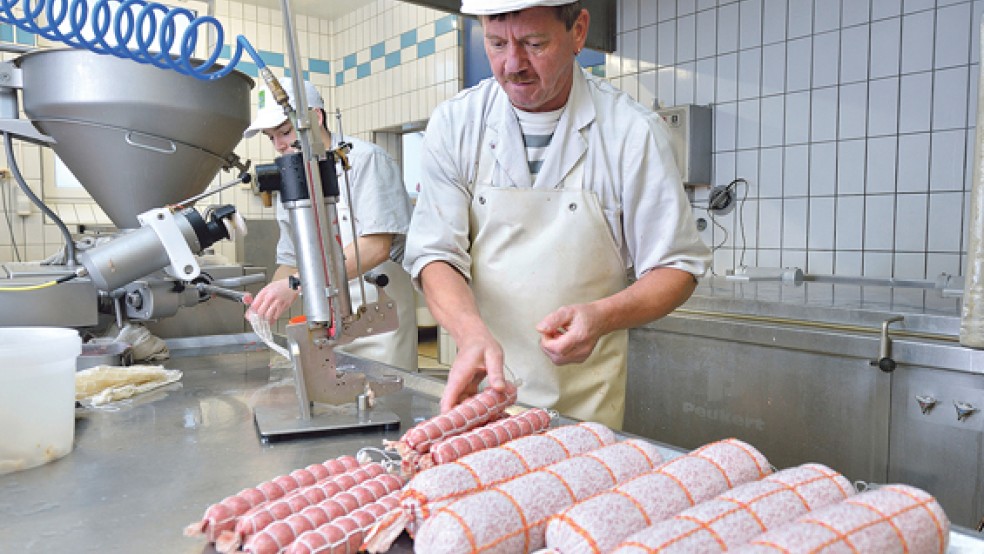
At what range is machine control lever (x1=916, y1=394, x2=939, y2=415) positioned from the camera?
2102mm

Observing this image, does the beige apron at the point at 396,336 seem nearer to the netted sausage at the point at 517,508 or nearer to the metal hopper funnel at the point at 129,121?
the metal hopper funnel at the point at 129,121

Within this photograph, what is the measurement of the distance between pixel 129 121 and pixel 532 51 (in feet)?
3.58

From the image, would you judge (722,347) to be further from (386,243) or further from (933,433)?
(386,243)

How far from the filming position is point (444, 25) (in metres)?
5.64

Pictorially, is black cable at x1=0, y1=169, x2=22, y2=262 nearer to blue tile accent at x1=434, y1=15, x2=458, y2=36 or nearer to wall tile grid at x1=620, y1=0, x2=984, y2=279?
blue tile accent at x1=434, y1=15, x2=458, y2=36

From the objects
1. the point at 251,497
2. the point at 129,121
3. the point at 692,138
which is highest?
the point at 692,138

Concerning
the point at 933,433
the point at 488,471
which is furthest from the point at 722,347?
the point at 488,471

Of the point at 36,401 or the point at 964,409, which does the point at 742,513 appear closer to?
the point at 36,401

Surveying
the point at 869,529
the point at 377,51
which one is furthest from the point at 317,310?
the point at 377,51

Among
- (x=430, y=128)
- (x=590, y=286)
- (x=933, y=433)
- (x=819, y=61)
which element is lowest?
(x=933, y=433)

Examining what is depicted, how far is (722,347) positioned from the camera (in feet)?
8.91

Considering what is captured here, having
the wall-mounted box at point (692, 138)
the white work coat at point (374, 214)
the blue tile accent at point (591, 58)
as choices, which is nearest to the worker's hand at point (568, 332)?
the white work coat at point (374, 214)

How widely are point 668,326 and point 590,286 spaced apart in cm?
133

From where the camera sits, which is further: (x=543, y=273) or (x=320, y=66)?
(x=320, y=66)
